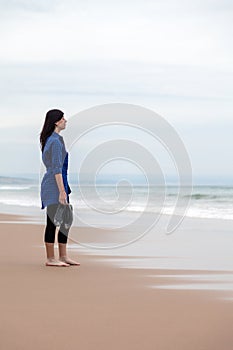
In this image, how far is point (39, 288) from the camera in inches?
274

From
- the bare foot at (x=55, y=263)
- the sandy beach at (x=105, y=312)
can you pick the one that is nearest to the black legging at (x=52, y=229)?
the bare foot at (x=55, y=263)

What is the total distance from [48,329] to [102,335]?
388mm

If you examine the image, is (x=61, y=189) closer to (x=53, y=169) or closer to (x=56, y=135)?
(x=53, y=169)

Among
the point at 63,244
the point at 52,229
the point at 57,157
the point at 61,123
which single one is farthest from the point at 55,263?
the point at 61,123

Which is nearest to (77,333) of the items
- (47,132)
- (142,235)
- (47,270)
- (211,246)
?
(47,270)

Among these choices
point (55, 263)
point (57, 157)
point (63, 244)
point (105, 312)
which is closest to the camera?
point (105, 312)

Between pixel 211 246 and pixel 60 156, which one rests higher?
pixel 60 156

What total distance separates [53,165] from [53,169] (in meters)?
0.05

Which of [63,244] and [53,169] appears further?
[63,244]

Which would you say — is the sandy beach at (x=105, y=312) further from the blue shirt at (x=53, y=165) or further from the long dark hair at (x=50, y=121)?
the long dark hair at (x=50, y=121)

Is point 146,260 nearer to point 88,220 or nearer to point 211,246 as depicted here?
point 211,246

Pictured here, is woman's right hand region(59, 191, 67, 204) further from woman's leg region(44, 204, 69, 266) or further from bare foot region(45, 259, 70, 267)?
bare foot region(45, 259, 70, 267)

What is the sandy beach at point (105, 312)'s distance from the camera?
494 cm

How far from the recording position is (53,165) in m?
8.47
